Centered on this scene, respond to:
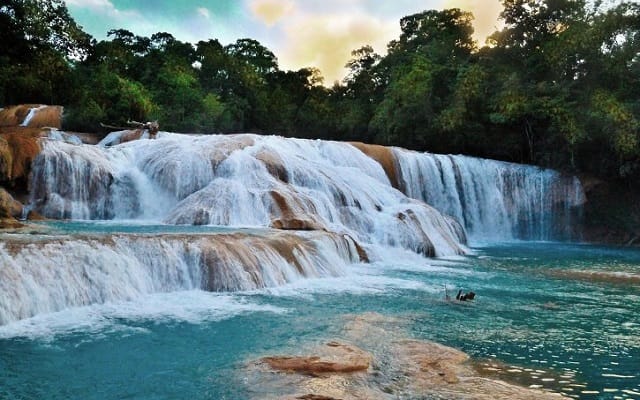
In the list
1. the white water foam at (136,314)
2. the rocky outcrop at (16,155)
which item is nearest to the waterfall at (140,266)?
the white water foam at (136,314)

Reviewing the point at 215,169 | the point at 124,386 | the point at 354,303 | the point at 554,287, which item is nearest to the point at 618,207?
the point at 554,287

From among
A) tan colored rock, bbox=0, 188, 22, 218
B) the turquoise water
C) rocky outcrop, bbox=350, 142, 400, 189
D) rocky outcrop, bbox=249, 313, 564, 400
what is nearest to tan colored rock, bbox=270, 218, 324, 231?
the turquoise water

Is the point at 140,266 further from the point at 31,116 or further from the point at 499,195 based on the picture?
the point at 499,195

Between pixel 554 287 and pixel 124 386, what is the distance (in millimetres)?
9629

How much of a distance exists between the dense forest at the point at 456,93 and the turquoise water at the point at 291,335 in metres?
9.77

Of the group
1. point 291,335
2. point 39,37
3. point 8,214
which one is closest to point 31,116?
point 39,37

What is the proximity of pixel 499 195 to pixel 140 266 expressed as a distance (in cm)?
2081

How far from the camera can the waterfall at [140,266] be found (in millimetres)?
7559

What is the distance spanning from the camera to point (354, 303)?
9.22 metres

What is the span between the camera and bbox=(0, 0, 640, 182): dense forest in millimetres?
25369

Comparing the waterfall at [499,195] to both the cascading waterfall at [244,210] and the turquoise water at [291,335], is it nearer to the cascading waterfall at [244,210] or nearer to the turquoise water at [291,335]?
the cascading waterfall at [244,210]

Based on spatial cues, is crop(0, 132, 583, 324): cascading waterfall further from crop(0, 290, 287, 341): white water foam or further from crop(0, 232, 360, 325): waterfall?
crop(0, 290, 287, 341): white water foam

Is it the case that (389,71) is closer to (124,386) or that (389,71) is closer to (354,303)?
(354,303)

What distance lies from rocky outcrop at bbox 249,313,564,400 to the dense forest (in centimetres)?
1232
